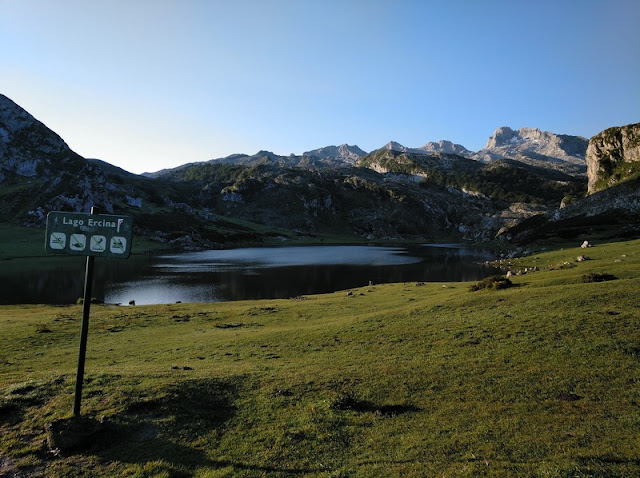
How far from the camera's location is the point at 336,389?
54.9 feet

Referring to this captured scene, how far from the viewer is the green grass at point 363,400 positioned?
36.1 feet

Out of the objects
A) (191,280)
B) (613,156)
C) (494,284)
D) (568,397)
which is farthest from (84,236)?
(613,156)

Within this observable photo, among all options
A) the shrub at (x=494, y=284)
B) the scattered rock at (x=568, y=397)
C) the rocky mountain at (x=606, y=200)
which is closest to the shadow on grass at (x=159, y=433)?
the scattered rock at (x=568, y=397)

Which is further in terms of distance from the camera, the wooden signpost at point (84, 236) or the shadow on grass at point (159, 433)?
the wooden signpost at point (84, 236)

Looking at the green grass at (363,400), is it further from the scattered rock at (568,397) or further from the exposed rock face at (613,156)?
the exposed rock face at (613,156)

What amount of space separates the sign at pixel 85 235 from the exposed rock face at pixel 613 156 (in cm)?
19306

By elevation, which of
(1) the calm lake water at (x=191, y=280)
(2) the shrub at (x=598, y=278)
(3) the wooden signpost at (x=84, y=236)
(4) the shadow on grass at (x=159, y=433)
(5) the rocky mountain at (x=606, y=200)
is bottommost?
(1) the calm lake water at (x=191, y=280)

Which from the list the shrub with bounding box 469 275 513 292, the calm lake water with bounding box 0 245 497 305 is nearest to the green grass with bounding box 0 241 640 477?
the shrub with bounding box 469 275 513 292

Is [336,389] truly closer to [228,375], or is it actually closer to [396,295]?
[228,375]

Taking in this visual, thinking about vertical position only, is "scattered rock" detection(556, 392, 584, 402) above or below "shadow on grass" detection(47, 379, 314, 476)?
above

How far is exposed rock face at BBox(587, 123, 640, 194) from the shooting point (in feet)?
527

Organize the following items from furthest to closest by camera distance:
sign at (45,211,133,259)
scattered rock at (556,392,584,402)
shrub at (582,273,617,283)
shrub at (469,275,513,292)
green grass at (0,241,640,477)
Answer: shrub at (469,275,513,292) → shrub at (582,273,617,283) → scattered rock at (556,392,584,402) → sign at (45,211,133,259) → green grass at (0,241,640,477)

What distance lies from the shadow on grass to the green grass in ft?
0.21

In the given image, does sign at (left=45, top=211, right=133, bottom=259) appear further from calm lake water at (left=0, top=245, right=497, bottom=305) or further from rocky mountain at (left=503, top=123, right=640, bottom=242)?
rocky mountain at (left=503, top=123, right=640, bottom=242)
